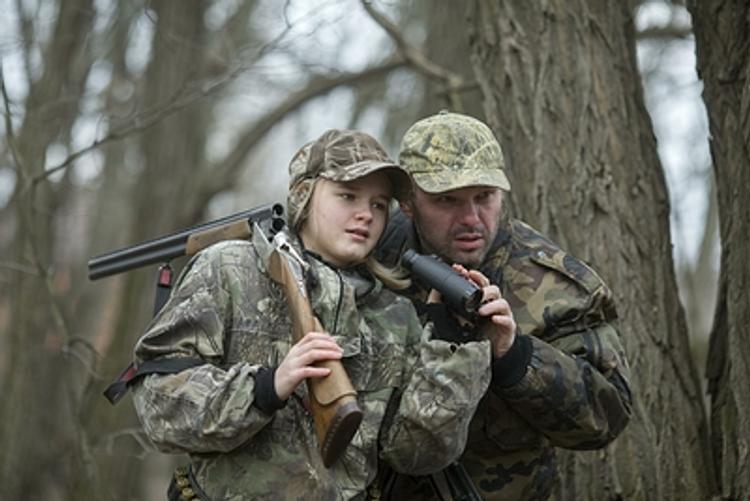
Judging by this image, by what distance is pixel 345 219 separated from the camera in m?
3.83

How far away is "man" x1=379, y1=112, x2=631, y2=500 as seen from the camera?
4.19 metres

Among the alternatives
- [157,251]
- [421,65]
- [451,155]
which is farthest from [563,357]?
[421,65]

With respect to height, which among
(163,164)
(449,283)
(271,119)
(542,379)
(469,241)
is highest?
(271,119)

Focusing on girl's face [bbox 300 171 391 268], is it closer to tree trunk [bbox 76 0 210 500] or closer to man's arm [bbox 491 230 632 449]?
man's arm [bbox 491 230 632 449]

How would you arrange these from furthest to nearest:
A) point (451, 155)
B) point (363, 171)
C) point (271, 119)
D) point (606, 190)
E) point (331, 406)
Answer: point (271, 119) < point (606, 190) < point (451, 155) < point (363, 171) < point (331, 406)

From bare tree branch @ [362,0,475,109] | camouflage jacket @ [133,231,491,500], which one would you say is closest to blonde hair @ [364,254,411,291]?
camouflage jacket @ [133,231,491,500]

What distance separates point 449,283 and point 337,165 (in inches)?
21.3

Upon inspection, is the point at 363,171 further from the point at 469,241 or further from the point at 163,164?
the point at 163,164

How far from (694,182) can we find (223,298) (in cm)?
1293

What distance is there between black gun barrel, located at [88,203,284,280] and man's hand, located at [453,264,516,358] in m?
0.79

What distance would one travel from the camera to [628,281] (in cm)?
551

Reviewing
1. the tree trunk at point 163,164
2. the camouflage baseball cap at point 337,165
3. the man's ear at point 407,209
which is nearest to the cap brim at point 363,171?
the camouflage baseball cap at point 337,165

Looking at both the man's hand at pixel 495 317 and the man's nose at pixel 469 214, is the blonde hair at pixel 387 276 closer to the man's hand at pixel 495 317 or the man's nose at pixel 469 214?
the man's hand at pixel 495 317

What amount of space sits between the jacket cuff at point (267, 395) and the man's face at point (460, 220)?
1048 mm
